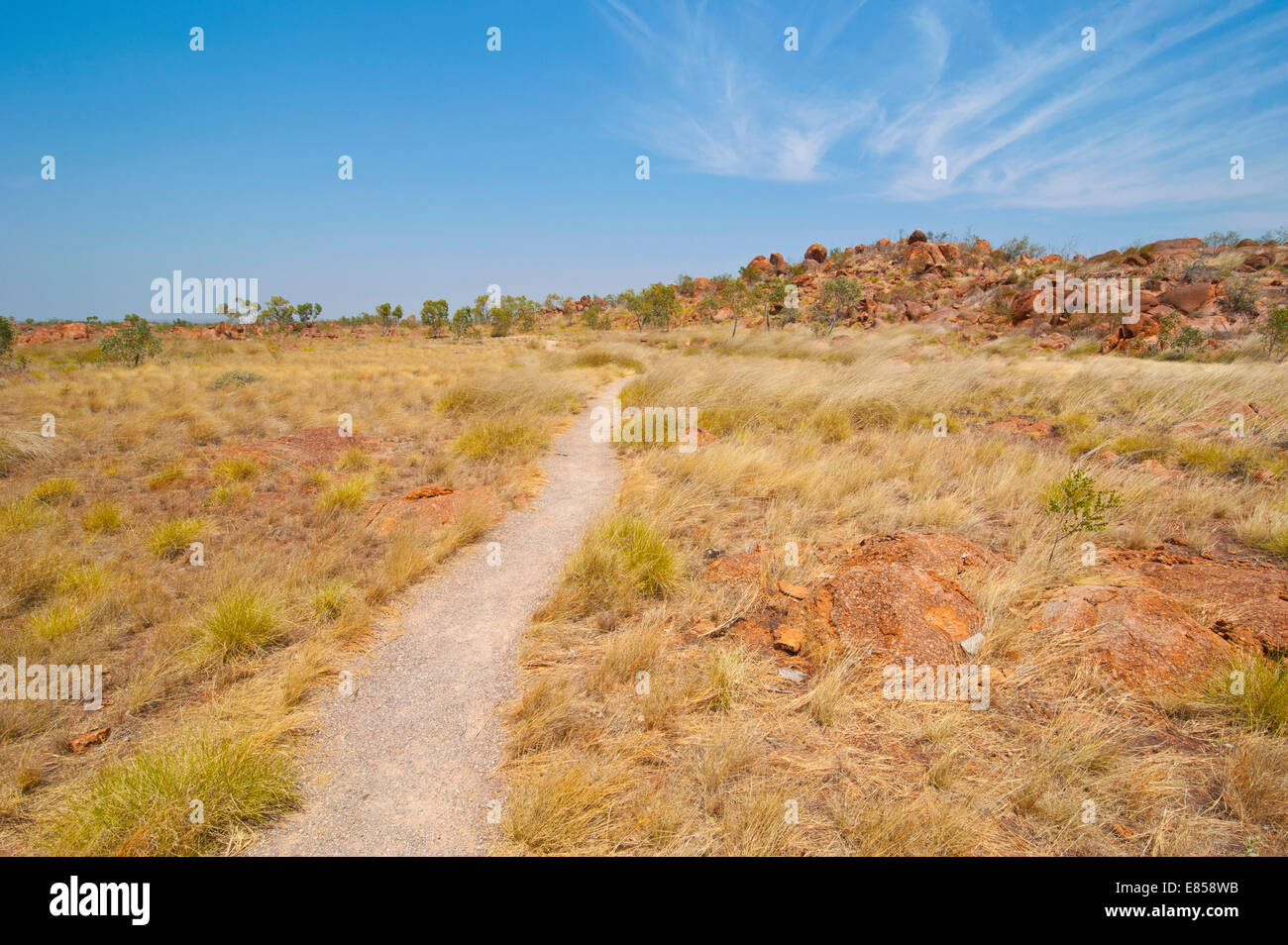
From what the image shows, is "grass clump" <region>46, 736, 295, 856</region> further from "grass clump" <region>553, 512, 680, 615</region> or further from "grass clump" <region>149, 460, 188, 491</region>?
"grass clump" <region>149, 460, 188, 491</region>

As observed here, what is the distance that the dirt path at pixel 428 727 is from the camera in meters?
2.38

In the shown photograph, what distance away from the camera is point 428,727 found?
3088 mm

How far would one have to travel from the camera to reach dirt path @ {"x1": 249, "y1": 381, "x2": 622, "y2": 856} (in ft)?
7.82

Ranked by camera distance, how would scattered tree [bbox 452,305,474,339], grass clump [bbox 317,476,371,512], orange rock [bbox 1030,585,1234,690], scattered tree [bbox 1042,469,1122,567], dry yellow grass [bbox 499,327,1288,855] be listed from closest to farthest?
dry yellow grass [bbox 499,327,1288,855] < orange rock [bbox 1030,585,1234,690] < scattered tree [bbox 1042,469,1122,567] < grass clump [bbox 317,476,371,512] < scattered tree [bbox 452,305,474,339]

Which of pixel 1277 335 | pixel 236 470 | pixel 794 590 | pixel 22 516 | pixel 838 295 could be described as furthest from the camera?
pixel 838 295

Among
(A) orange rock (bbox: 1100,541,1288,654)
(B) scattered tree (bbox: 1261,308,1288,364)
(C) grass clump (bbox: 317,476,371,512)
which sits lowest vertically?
(A) orange rock (bbox: 1100,541,1288,654)

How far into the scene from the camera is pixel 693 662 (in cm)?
366

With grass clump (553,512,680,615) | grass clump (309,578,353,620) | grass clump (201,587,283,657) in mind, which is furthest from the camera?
grass clump (553,512,680,615)

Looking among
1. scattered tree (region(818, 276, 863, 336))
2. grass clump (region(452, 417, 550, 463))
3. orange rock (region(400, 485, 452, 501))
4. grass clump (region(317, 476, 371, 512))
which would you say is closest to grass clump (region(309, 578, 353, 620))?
orange rock (region(400, 485, 452, 501))

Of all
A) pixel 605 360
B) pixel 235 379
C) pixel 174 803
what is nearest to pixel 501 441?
pixel 174 803

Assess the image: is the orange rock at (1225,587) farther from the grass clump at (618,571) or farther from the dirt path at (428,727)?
the dirt path at (428,727)

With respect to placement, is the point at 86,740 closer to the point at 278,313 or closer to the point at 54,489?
the point at 54,489

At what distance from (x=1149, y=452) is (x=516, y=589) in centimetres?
1015
